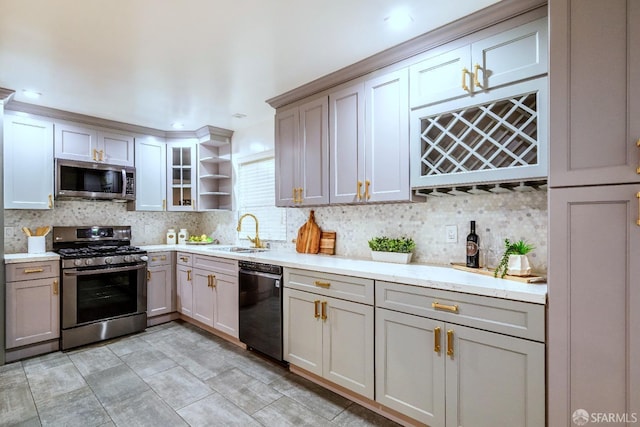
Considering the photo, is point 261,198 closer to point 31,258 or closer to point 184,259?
point 184,259

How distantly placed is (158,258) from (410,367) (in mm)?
3218

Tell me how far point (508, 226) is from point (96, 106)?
3945 mm

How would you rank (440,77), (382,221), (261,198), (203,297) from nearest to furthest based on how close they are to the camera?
1. (440,77)
2. (382,221)
3. (203,297)
4. (261,198)

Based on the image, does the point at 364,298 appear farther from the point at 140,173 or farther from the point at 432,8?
the point at 140,173

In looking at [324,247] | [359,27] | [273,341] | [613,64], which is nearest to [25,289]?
[273,341]

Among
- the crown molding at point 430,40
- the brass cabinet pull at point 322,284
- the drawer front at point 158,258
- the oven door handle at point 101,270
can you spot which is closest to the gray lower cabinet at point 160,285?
the drawer front at point 158,258

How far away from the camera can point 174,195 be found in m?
4.46

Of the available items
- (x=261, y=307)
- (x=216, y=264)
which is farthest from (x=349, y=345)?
(x=216, y=264)

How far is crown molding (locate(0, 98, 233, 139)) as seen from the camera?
10.9 feet

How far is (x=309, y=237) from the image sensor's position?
3301 millimetres

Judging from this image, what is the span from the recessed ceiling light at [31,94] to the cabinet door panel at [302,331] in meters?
2.95

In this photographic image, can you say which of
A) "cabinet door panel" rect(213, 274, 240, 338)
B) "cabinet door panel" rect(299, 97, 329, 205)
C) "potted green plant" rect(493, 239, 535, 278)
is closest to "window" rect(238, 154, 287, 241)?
"cabinet door panel" rect(213, 274, 240, 338)

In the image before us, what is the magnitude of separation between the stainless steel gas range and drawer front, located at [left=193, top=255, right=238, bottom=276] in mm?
659

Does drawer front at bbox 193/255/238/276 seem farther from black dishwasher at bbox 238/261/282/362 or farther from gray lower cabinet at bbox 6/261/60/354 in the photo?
gray lower cabinet at bbox 6/261/60/354
